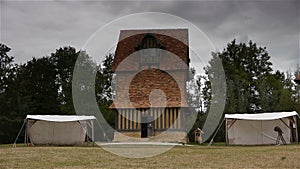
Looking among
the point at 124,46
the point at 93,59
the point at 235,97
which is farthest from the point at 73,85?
the point at 235,97

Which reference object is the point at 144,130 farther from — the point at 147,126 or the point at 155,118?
the point at 155,118

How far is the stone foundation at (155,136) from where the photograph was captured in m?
21.2

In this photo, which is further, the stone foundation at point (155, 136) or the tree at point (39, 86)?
the tree at point (39, 86)

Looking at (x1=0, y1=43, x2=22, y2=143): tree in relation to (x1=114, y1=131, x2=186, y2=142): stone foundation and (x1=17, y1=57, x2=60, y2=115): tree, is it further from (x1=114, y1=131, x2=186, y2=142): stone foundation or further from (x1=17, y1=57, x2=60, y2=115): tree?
(x1=114, y1=131, x2=186, y2=142): stone foundation

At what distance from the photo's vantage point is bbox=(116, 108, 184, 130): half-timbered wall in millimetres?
21641

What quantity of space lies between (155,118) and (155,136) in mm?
901

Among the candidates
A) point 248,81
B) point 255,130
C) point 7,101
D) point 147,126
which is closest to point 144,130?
point 147,126

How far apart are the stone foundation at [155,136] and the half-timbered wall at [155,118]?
0.25 metres

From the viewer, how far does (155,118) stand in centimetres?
2183

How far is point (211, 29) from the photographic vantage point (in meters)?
23.1

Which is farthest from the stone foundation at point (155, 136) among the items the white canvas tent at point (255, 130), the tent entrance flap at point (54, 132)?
the white canvas tent at point (255, 130)

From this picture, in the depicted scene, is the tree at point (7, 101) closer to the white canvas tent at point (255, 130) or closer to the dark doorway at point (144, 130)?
the dark doorway at point (144, 130)

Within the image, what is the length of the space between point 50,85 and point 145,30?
34.5 ft

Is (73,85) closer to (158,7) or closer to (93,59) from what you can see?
(93,59)
